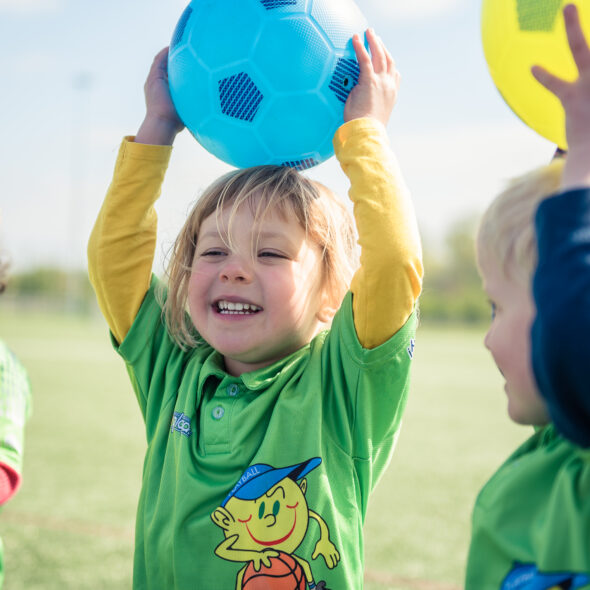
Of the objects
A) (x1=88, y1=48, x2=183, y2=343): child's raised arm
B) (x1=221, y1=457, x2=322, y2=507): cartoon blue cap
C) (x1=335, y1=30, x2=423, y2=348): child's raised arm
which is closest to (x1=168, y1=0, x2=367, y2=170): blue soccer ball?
(x1=335, y1=30, x2=423, y2=348): child's raised arm

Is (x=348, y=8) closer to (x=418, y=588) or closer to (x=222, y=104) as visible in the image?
(x=222, y=104)

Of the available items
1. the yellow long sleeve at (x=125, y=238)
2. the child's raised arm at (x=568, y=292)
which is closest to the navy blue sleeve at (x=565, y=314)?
the child's raised arm at (x=568, y=292)

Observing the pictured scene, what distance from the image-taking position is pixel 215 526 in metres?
1.72

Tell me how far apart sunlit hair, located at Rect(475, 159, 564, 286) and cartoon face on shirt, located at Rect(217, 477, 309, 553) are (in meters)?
0.79

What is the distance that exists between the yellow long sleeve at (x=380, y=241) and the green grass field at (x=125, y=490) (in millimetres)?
1918

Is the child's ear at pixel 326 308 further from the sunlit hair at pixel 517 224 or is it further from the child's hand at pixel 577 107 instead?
the child's hand at pixel 577 107

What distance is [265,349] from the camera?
190 cm

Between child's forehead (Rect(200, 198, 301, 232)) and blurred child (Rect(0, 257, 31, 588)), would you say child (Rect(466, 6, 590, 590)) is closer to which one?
child's forehead (Rect(200, 198, 301, 232))

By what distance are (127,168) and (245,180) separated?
0.41 metres

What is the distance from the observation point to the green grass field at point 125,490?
330cm

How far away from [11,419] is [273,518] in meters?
0.86

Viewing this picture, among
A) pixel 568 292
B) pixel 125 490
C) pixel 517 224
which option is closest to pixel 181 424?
pixel 517 224

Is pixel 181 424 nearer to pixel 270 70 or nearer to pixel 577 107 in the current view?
pixel 270 70

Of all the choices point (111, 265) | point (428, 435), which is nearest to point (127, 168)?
point (111, 265)
